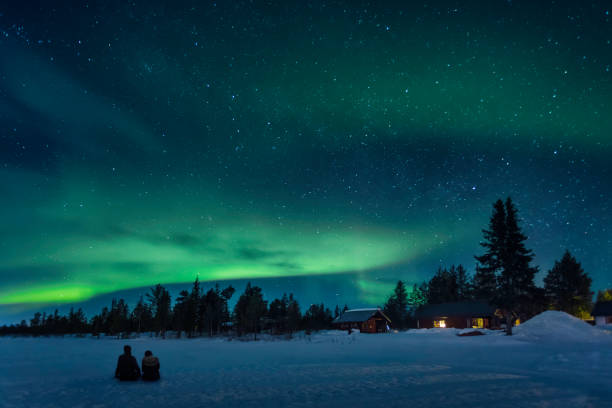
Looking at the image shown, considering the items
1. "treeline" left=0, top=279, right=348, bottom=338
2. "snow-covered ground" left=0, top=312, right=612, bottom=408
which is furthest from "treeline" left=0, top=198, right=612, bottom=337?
"snow-covered ground" left=0, top=312, right=612, bottom=408

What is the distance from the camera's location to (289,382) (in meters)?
13.5

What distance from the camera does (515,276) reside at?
4453 centimetres

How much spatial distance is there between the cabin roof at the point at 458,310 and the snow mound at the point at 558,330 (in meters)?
29.2

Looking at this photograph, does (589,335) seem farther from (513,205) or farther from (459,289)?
(459,289)

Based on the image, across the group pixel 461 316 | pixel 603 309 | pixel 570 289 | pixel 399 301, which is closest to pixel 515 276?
pixel 461 316

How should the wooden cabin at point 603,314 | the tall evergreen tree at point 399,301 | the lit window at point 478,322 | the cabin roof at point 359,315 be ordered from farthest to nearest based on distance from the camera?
1. the tall evergreen tree at point 399,301
2. the cabin roof at point 359,315
3. the lit window at point 478,322
4. the wooden cabin at point 603,314

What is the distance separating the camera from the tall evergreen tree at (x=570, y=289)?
84750 millimetres

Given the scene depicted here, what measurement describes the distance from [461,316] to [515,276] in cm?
3146

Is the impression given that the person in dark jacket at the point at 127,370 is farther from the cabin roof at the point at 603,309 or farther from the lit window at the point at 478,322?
the cabin roof at the point at 603,309

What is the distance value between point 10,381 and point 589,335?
147 ft

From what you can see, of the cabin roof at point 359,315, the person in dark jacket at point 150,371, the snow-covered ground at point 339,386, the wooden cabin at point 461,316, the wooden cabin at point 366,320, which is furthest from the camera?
the cabin roof at point 359,315

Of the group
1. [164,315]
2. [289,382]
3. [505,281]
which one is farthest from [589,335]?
[164,315]

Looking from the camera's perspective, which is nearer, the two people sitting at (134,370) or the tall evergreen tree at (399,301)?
the two people sitting at (134,370)

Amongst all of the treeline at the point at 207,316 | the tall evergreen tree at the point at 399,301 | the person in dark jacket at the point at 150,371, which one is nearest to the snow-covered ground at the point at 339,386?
the person in dark jacket at the point at 150,371
